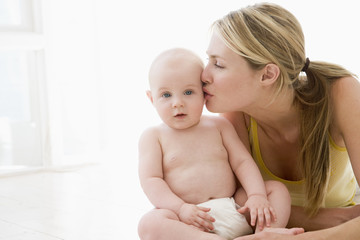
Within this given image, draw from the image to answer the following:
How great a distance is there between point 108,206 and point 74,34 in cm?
143

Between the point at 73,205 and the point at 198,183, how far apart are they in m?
0.81

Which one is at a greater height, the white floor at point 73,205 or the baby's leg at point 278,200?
the baby's leg at point 278,200

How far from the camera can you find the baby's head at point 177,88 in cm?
141

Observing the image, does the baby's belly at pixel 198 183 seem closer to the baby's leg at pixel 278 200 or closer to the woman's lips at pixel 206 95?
the baby's leg at pixel 278 200

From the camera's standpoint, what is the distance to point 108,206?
202 cm

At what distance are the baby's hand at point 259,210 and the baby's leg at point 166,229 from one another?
0.12 meters

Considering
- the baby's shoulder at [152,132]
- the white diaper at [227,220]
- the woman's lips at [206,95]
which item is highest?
the woman's lips at [206,95]

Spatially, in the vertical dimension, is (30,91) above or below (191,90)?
below

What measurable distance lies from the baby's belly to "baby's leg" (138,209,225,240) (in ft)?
0.34

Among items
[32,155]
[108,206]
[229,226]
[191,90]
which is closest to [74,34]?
[32,155]

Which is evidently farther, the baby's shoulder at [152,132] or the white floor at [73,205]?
the white floor at [73,205]

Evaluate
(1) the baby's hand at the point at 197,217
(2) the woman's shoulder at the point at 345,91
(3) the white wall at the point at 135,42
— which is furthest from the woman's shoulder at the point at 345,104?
(3) the white wall at the point at 135,42

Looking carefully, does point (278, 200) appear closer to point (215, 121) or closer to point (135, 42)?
point (215, 121)

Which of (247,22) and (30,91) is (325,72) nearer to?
(247,22)
